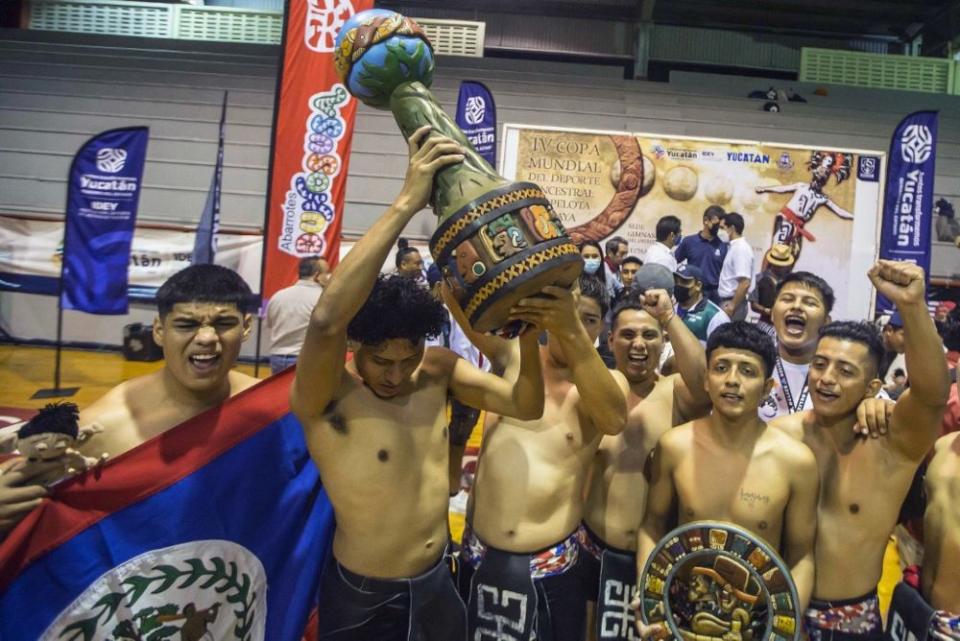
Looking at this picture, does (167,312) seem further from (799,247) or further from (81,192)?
(799,247)

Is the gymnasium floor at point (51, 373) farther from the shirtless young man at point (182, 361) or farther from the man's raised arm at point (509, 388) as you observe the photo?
the shirtless young man at point (182, 361)

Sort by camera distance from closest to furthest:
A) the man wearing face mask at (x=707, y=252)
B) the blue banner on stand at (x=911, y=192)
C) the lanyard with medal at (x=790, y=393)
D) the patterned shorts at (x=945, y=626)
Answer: the patterned shorts at (x=945, y=626), the lanyard with medal at (x=790, y=393), the man wearing face mask at (x=707, y=252), the blue banner on stand at (x=911, y=192)

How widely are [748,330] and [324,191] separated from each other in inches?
193

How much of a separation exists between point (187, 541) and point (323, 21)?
517 cm

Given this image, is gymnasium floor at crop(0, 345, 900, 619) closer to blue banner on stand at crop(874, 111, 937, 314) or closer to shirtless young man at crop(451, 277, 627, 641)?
shirtless young man at crop(451, 277, 627, 641)

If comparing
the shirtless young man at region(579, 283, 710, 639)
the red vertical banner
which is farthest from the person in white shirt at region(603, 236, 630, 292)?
the shirtless young man at region(579, 283, 710, 639)

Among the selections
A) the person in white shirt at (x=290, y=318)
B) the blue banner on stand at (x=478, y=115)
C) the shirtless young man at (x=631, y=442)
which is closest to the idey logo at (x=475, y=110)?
the blue banner on stand at (x=478, y=115)

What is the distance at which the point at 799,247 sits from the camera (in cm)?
755

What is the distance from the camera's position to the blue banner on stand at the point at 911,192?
7211 millimetres

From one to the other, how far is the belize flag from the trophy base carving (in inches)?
41.1

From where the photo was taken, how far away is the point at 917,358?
1833mm

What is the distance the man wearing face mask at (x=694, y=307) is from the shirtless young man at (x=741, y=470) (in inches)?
82.8

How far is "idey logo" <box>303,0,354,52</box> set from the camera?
5.97m

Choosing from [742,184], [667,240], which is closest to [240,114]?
[667,240]
